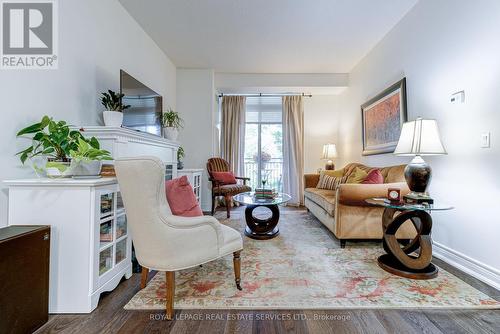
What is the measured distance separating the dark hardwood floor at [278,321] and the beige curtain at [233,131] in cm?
374

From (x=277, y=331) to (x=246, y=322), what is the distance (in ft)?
0.63

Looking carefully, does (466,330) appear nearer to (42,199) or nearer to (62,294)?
(62,294)

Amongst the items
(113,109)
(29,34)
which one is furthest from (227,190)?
(29,34)

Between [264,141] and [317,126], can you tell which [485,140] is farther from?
[264,141]

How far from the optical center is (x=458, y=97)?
2088 mm

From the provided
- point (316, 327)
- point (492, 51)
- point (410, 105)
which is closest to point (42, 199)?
point (316, 327)

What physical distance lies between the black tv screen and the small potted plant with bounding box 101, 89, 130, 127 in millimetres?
164

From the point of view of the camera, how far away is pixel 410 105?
9.04ft

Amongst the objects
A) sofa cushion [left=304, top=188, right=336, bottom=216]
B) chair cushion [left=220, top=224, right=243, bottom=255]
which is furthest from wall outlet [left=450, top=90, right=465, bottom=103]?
chair cushion [left=220, top=224, right=243, bottom=255]

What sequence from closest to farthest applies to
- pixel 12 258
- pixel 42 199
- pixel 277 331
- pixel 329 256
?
pixel 12 258, pixel 277 331, pixel 42 199, pixel 329 256

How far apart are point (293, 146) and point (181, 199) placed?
3.78 m

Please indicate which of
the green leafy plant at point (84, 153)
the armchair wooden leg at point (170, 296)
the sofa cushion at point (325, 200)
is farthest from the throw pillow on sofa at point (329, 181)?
the green leafy plant at point (84, 153)

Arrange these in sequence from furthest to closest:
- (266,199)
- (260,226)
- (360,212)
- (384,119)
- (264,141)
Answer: (264,141), (384,119), (260,226), (266,199), (360,212)

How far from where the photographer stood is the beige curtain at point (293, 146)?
5043mm
